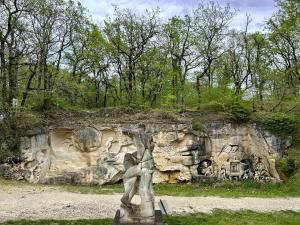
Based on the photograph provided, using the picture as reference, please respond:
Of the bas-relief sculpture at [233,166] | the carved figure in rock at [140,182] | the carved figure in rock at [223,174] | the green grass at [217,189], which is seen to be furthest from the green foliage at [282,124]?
the carved figure in rock at [140,182]

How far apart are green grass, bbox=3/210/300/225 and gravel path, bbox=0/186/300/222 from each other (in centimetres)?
63

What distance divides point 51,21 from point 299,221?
20.4 m

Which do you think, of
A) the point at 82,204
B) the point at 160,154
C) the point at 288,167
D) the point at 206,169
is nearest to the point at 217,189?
the point at 206,169

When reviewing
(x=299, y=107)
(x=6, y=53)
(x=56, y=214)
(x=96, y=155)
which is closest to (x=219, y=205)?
(x=56, y=214)

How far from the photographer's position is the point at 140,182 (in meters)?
10.3

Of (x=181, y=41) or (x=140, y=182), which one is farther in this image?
(x=181, y=41)

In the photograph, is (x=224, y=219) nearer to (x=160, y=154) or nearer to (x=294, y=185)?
(x=294, y=185)

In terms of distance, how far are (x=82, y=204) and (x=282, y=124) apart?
43.7ft

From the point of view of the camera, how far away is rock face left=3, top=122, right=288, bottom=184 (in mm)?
21672

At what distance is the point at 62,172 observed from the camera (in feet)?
71.3

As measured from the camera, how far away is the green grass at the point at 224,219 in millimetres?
11766

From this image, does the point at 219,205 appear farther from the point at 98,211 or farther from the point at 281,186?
the point at 281,186

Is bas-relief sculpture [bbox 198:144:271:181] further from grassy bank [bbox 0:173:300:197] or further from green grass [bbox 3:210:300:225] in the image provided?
green grass [bbox 3:210:300:225]

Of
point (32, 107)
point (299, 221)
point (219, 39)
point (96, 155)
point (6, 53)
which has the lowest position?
point (299, 221)
